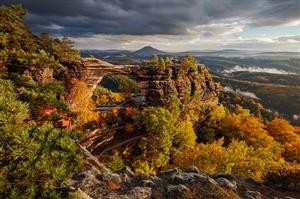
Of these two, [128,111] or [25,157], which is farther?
[128,111]

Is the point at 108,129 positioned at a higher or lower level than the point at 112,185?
lower

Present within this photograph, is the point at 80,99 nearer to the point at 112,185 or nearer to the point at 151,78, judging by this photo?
the point at 151,78

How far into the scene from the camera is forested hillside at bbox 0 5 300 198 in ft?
38.6

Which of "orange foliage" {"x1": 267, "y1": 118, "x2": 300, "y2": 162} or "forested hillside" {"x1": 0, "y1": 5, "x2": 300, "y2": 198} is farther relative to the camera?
"orange foliage" {"x1": 267, "y1": 118, "x2": 300, "y2": 162}

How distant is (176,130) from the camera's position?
6519 cm

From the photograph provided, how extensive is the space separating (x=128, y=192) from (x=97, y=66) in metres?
59.4

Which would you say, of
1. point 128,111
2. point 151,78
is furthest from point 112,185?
point 151,78

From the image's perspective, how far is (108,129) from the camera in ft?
218

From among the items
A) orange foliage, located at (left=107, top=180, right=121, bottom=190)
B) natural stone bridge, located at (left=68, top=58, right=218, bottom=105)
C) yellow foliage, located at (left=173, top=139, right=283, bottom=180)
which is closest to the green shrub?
orange foliage, located at (left=107, top=180, right=121, bottom=190)

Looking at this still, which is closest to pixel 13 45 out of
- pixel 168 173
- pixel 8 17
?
pixel 8 17

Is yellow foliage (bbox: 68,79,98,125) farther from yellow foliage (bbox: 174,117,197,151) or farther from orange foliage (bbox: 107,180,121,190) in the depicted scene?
orange foliage (bbox: 107,180,121,190)

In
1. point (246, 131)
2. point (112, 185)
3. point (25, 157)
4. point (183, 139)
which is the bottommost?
point (246, 131)

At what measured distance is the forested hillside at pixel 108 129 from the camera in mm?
11773

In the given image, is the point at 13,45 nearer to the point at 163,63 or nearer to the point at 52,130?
the point at 163,63
